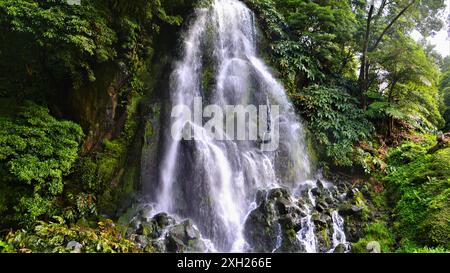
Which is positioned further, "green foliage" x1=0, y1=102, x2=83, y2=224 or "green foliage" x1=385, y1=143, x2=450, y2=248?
"green foliage" x1=385, y1=143, x2=450, y2=248

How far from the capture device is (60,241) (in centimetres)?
497

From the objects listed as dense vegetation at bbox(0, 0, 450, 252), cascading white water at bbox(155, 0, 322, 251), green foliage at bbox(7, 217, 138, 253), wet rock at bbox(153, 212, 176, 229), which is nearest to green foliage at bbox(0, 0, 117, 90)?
dense vegetation at bbox(0, 0, 450, 252)

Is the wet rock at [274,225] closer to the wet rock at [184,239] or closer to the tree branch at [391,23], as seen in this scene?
the wet rock at [184,239]

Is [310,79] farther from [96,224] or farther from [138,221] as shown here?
[96,224]

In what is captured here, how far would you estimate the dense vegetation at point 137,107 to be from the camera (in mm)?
5586

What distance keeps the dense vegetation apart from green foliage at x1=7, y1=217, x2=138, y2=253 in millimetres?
25

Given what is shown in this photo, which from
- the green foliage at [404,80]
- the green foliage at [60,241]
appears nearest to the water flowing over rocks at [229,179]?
the green foliage at [60,241]

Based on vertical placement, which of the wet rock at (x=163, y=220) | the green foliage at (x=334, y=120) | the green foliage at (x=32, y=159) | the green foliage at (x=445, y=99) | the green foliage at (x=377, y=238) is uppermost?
the green foliage at (x=445, y=99)

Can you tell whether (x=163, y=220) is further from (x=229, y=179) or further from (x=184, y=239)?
(x=229, y=179)

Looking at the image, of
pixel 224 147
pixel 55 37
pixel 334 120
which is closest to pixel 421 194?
pixel 334 120

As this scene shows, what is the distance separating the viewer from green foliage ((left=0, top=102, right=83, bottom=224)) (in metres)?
5.48

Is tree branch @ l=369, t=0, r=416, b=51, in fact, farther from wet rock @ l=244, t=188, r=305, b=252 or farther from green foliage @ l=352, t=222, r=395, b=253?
wet rock @ l=244, t=188, r=305, b=252

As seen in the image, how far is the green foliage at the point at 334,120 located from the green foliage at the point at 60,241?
21.2ft

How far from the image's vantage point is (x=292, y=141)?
892cm
